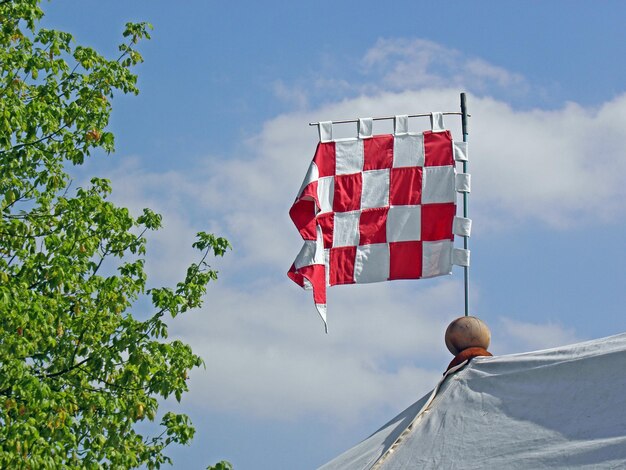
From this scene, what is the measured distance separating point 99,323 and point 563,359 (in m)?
8.60

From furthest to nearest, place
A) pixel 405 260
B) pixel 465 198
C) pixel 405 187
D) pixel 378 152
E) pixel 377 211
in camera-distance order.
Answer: pixel 378 152, pixel 405 187, pixel 377 211, pixel 405 260, pixel 465 198

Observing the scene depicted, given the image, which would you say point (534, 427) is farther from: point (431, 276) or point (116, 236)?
point (116, 236)

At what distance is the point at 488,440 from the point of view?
349cm

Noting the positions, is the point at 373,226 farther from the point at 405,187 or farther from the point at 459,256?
the point at 459,256

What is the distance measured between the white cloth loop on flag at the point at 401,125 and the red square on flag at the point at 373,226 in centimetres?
91

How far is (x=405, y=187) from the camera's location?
30.9ft

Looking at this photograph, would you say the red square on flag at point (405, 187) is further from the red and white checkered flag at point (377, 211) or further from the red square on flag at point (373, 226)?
the red square on flag at point (373, 226)

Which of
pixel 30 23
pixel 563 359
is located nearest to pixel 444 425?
pixel 563 359

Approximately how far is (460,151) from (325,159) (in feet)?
4.25

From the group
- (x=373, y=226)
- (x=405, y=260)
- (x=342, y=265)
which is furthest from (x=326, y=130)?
(x=405, y=260)

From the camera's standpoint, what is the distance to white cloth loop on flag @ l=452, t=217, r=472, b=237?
8791mm

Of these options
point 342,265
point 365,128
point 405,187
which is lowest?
point 342,265

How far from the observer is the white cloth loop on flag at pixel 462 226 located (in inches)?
346

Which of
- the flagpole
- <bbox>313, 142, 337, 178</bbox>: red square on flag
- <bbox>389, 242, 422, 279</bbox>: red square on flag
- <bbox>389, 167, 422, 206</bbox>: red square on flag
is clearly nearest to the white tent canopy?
the flagpole
